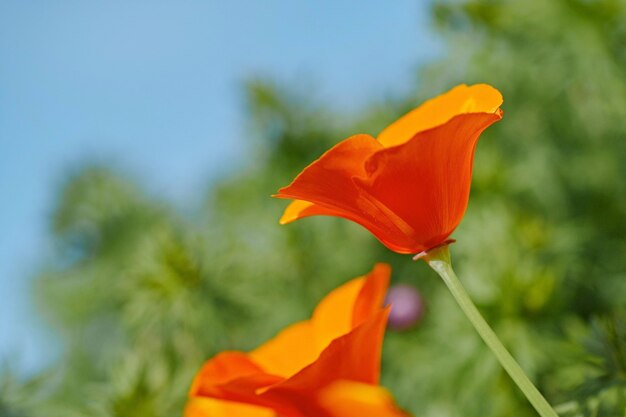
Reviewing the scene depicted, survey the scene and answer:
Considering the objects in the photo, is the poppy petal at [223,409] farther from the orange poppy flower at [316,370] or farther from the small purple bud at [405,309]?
the small purple bud at [405,309]

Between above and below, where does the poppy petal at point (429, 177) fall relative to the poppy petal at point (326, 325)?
above

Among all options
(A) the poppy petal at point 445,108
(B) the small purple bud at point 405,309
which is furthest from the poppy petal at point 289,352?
(B) the small purple bud at point 405,309

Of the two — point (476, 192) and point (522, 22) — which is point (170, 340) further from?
point (522, 22)

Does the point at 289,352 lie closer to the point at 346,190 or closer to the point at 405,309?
the point at 346,190

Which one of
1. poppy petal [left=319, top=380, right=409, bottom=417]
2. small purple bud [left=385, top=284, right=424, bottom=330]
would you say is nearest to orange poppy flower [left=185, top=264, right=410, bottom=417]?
poppy petal [left=319, top=380, right=409, bottom=417]

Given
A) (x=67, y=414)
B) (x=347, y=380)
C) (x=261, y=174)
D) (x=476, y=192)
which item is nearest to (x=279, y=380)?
(x=347, y=380)

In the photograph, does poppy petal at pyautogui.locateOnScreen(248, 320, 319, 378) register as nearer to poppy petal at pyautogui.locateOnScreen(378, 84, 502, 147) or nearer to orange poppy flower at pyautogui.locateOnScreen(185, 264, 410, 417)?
orange poppy flower at pyautogui.locateOnScreen(185, 264, 410, 417)
